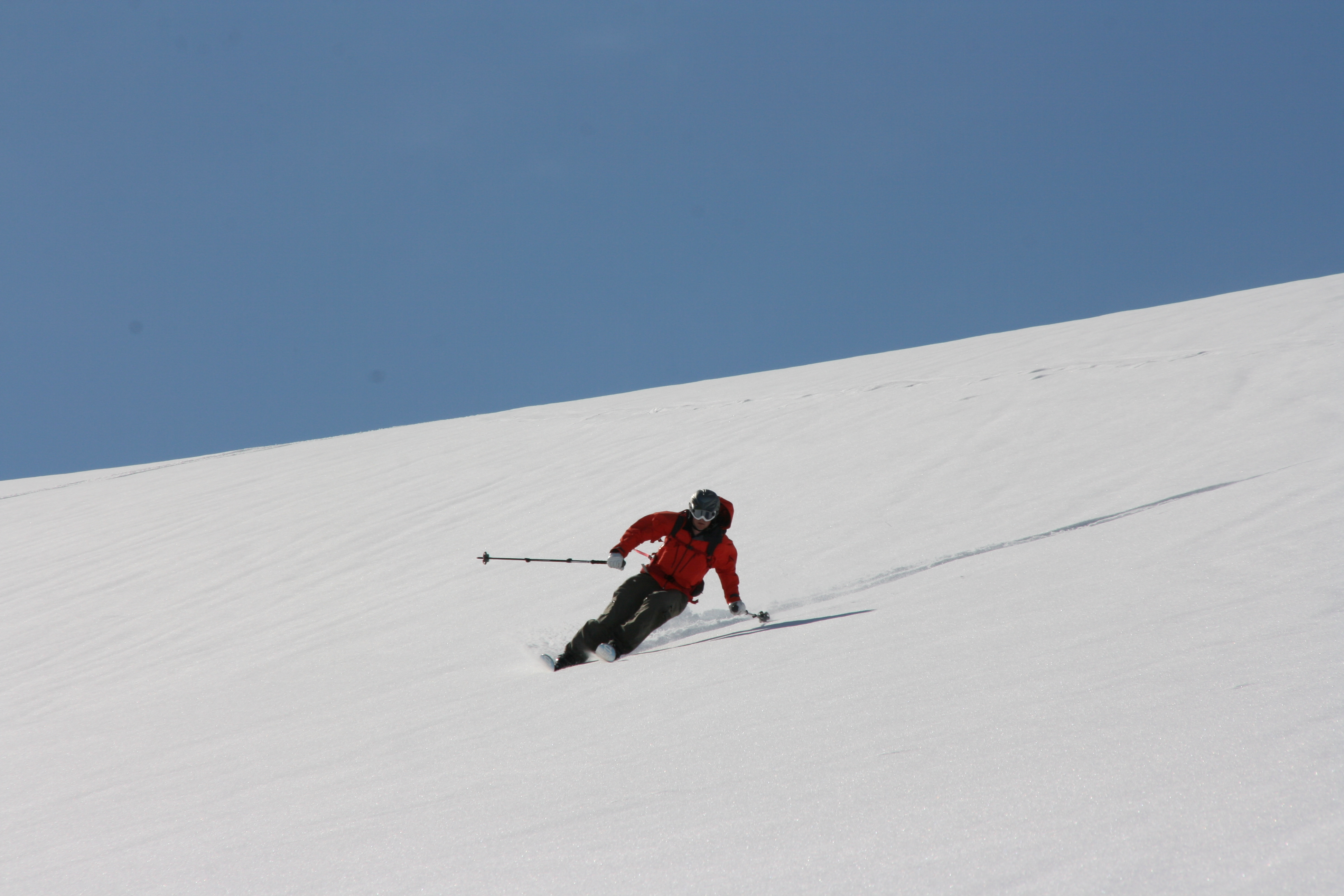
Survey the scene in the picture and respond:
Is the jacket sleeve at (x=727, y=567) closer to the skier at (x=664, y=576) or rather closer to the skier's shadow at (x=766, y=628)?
the skier at (x=664, y=576)

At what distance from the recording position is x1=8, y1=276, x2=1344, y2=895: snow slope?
1.79 meters

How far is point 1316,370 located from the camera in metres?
7.06

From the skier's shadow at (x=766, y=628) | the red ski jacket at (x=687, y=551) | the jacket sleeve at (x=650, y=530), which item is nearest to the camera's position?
the skier's shadow at (x=766, y=628)

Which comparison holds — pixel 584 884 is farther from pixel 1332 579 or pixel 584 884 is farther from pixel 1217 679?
pixel 1332 579

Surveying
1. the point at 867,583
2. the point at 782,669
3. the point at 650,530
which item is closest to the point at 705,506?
the point at 650,530

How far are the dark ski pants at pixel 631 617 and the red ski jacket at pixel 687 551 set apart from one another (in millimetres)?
70

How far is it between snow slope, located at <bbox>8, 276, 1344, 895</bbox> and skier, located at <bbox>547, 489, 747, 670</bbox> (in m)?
0.23

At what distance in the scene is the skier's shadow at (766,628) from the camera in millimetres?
4277

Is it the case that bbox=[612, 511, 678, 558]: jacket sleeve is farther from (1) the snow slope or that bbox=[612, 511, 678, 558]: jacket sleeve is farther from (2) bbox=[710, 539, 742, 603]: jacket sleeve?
(1) the snow slope

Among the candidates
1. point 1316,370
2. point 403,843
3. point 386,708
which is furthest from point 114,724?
point 1316,370

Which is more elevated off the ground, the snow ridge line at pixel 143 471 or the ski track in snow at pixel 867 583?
the snow ridge line at pixel 143 471

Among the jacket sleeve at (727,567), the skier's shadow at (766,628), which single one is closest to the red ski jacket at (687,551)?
the jacket sleeve at (727,567)

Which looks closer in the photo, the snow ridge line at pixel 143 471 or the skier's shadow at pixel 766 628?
the skier's shadow at pixel 766 628

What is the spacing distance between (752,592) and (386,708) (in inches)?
83.3
